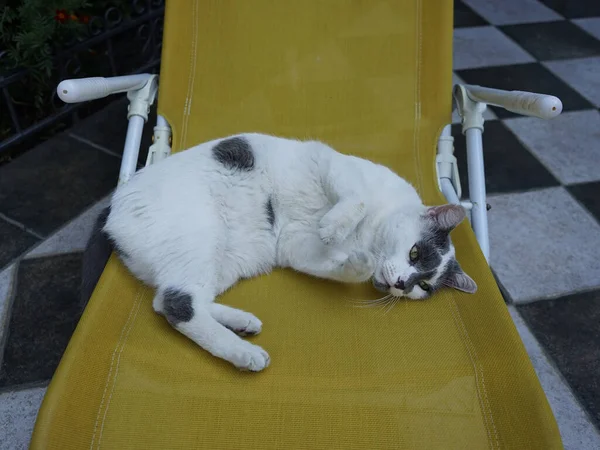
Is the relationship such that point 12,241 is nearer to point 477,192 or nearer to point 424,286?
point 424,286

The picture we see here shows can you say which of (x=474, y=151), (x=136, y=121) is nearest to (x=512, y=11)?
(x=474, y=151)

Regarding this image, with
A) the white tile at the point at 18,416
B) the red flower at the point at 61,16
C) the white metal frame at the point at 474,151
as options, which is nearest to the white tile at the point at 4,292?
the white tile at the point at 18,416

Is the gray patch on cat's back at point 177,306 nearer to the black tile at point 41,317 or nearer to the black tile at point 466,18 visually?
the black tile at point 41,317

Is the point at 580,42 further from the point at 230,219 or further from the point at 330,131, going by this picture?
the point at 230,219

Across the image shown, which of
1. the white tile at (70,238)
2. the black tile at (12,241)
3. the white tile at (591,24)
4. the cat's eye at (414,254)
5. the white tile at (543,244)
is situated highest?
the cat's eye at (414,254)

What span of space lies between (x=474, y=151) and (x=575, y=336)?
73 cm

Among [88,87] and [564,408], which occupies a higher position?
[88,87]

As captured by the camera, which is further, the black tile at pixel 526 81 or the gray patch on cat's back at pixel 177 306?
the black tile at pixel 526 81

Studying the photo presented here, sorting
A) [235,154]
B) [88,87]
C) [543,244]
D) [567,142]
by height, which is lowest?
[543,244]

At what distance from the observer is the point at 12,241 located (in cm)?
194

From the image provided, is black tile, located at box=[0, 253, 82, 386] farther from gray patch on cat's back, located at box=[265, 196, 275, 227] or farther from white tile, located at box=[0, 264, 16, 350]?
gray patch on cat's back, located at box=[265, 196, 275, 227]

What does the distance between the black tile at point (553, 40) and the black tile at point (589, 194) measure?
1.19 m

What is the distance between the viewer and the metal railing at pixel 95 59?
2.29 m

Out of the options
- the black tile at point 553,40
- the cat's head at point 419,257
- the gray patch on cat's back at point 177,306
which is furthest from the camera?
the black tile at point 553,40
